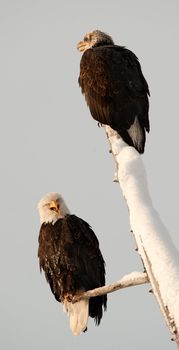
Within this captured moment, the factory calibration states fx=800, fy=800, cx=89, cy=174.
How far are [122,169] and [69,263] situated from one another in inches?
118

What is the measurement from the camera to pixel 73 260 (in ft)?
26.4

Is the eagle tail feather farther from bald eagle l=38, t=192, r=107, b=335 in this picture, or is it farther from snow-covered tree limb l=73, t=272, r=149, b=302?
snow-covered tree limb l=73, t=272, r=149, b=302

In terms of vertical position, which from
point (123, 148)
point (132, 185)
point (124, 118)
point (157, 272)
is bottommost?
point (157, 272)

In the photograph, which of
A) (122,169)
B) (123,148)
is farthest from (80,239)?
(122,169)

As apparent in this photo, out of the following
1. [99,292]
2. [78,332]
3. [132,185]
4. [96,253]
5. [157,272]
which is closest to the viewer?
[157,272]

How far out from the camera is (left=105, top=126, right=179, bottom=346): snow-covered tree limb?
4203mm

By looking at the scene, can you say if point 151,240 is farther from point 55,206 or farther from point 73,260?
point 55,206

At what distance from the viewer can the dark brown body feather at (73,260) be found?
→ 802 cm

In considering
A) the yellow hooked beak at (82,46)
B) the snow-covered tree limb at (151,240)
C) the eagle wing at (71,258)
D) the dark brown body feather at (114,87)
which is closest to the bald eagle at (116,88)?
the dark brown body feather at (114,87)

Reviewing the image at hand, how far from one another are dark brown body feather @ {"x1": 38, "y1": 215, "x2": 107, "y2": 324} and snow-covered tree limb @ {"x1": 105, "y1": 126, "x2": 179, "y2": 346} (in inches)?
109

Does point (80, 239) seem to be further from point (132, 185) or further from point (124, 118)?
point (132, 185)

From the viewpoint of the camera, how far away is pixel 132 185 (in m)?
5.05

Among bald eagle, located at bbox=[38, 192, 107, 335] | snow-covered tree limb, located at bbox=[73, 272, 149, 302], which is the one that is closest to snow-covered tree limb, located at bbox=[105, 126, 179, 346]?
snow-covered tree limb, located at bbox=[73, 272, 149, 302]

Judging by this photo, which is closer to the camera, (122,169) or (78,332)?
(122,169)
